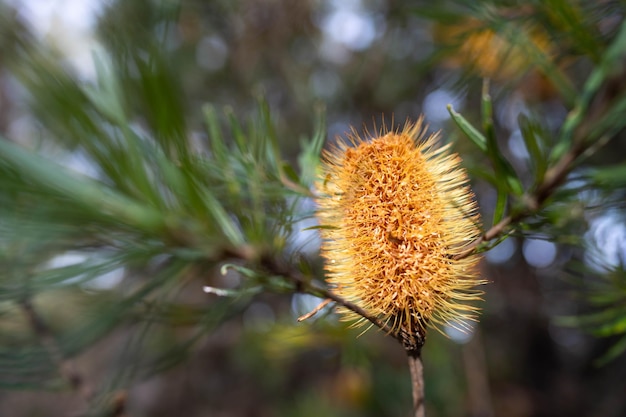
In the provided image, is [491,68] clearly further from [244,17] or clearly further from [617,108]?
[244,17]

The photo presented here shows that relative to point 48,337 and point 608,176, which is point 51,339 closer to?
point 48,337

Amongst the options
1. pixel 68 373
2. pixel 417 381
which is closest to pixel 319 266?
pixel 68 373

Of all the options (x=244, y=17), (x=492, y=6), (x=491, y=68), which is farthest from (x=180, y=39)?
(x=492, y=6)

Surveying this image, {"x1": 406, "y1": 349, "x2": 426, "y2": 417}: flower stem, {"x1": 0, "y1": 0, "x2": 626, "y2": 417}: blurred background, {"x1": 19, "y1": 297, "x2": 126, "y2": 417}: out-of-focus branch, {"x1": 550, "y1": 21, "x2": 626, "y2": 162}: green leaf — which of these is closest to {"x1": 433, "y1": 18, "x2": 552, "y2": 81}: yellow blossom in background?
{"x1": 0, "y1": 0, "x2": 626, "y2": 417}: blurred background

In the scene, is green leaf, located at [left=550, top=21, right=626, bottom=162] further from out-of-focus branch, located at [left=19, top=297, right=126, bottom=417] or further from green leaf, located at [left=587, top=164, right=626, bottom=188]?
out-of-focus branch, located at [left=19, top=297, right=126, bottom=417]

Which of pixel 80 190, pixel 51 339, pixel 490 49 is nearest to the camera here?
pixel 80 190

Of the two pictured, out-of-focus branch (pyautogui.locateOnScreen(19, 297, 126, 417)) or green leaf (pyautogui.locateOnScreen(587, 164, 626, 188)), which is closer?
green leaf (pyautogui.locateOnScreen(587, 164, 626, 188))

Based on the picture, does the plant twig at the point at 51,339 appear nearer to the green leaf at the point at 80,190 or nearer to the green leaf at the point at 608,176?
the green leaf at the point at 80,190

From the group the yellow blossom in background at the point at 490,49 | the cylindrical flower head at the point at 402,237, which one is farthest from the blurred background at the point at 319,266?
the cylindrical flower head at the point at 402,237

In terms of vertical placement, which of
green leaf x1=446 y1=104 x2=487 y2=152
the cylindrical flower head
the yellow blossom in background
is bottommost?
the cylindrical flower head

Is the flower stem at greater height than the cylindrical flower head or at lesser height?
lesser
